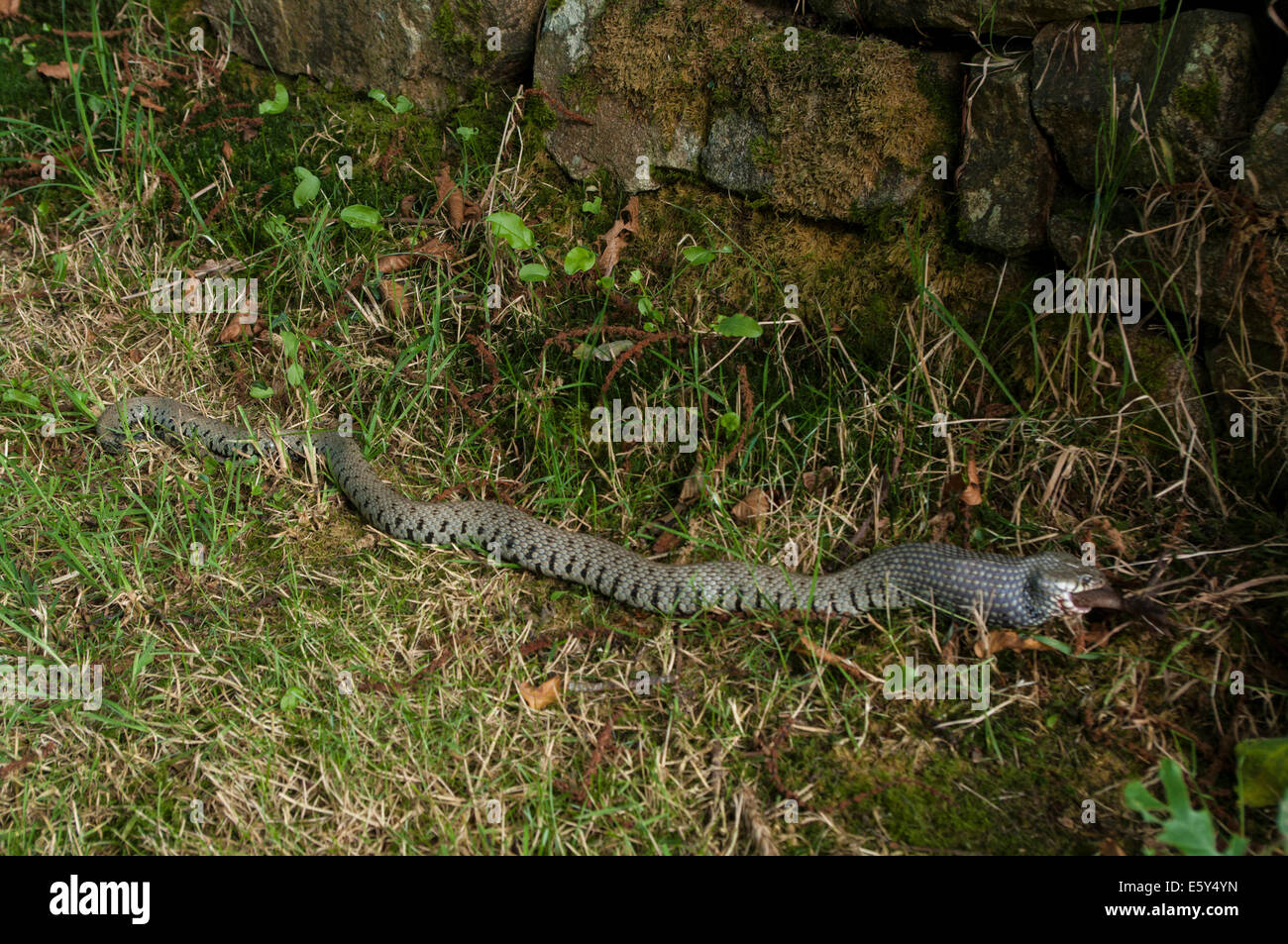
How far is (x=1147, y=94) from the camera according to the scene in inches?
189

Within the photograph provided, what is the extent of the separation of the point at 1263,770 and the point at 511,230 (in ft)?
15.4

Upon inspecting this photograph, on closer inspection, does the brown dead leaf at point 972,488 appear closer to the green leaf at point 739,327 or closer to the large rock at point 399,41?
the green leaf at point 739,327

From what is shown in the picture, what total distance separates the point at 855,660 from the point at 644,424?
5.96 ft

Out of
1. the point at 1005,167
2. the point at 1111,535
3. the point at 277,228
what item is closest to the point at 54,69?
the point at 277,228

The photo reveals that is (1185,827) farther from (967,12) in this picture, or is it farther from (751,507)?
(967,12)

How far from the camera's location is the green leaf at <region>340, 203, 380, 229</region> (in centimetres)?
595

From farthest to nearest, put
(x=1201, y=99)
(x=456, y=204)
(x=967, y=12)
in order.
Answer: (x=456, y=204) < (x=967, y=12) < (x=1201, y=99)

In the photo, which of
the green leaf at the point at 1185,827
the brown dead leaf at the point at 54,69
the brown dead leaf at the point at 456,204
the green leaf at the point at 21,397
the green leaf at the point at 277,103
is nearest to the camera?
the green leaf at the point at 1185,827

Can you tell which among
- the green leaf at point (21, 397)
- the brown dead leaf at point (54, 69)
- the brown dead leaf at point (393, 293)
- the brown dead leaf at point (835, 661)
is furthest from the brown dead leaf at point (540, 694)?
the brown dead leaf at point (54, 69)

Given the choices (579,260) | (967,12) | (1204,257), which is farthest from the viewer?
(579,260)

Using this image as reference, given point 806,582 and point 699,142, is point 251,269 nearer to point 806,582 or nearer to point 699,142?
point 699,142

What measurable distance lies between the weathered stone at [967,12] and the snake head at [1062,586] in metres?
2.87

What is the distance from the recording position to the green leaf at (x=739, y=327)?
516 cm

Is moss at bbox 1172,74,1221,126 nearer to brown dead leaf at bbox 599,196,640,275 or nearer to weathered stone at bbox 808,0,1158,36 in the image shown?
weathered stone at bbox 808,0,1158,36
